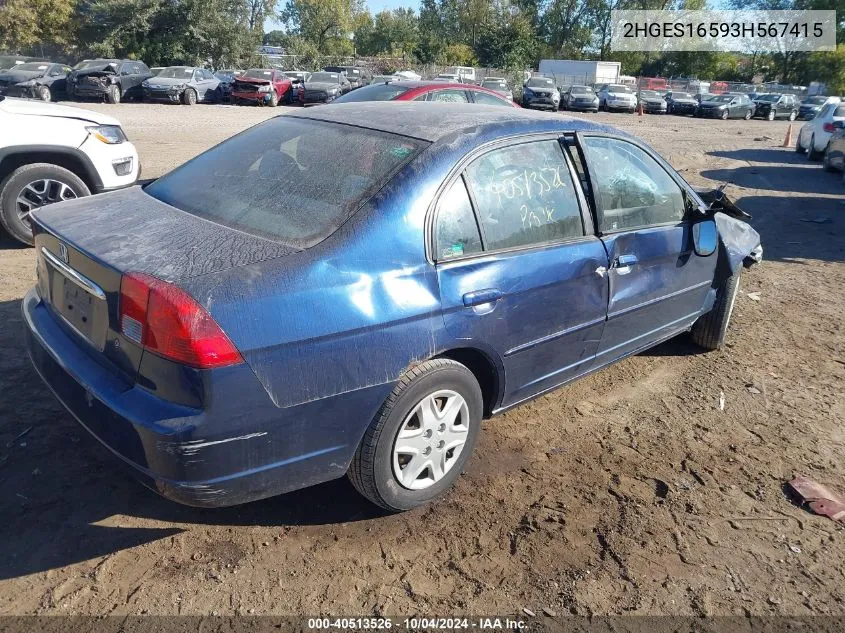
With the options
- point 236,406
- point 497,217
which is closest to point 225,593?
point 236,406

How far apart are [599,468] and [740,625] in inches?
42.5

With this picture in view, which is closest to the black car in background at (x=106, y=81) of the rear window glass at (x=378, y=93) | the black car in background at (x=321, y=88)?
the black car in background at (x=321, y=88)

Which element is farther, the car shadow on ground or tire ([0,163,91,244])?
tire ([0,163,91,244])

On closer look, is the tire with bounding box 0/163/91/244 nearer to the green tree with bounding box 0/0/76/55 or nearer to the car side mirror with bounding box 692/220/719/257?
the car side mirror with bounding box 692/220/719/257

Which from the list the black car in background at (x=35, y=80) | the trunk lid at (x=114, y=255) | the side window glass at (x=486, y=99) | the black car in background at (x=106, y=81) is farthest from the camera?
the black car in background at (x=106, y=81)

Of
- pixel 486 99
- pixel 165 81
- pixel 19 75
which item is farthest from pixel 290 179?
pixel 165 81

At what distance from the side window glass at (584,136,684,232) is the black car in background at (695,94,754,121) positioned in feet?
112

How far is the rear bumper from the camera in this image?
2.39 m

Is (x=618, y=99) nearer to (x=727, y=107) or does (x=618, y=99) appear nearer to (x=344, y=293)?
(x=727, y=107)

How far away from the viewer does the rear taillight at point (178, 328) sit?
2338 mm

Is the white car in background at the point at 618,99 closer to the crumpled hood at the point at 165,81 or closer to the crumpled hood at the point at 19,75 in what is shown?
the crumpled hood at the point at 165,81

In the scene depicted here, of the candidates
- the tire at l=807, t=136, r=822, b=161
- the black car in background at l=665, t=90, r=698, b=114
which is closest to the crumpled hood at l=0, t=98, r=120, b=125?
the tire at l=807, t=136, r=822, b=161

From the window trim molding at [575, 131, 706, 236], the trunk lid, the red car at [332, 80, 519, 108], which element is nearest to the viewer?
the trunk lid

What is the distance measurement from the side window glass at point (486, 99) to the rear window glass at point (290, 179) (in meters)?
6.99
